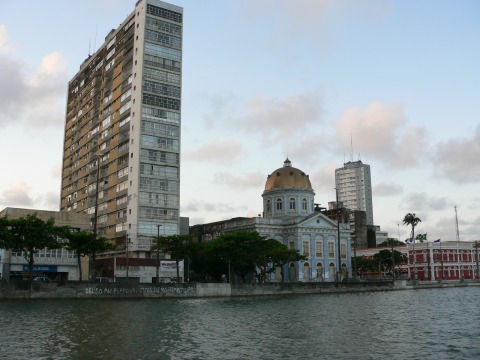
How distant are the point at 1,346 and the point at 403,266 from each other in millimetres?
156618

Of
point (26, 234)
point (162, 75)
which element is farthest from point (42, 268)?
point (162, 75)

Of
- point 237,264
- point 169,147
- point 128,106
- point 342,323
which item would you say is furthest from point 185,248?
point 342,323

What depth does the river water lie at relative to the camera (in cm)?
2691

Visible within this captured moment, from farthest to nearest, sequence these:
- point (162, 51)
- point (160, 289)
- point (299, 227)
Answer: point (299, 227) < point (162, 51) < point (160, 289)

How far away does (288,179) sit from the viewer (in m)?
135

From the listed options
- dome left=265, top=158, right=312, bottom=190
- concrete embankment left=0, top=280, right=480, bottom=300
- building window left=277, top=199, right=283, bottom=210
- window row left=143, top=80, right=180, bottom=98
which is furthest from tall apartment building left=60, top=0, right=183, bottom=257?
dome left=265, top=158, right=312, bottom=190

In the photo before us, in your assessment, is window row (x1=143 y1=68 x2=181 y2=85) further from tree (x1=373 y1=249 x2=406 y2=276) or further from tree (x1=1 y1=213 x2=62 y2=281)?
tree (x1=373 y1=249 x2=406 y2=276)

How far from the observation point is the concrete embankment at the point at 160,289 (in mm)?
66500

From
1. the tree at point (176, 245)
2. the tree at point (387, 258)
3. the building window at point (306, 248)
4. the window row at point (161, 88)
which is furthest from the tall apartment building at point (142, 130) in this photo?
the tree at point (387, 258)

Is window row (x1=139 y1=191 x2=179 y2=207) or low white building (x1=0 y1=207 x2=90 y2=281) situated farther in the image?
window row (x1=139 y1=191 x2=179 y2=207)

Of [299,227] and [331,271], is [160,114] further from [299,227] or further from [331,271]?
[331,271]

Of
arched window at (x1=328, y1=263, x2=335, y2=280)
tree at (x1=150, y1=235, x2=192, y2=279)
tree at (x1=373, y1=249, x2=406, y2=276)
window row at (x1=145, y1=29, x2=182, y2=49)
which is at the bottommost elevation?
arched window at (x1=328, y1=263, x2=335, y2=280)

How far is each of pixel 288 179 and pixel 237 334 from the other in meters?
102

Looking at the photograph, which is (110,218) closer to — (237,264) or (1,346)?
(237,264)
